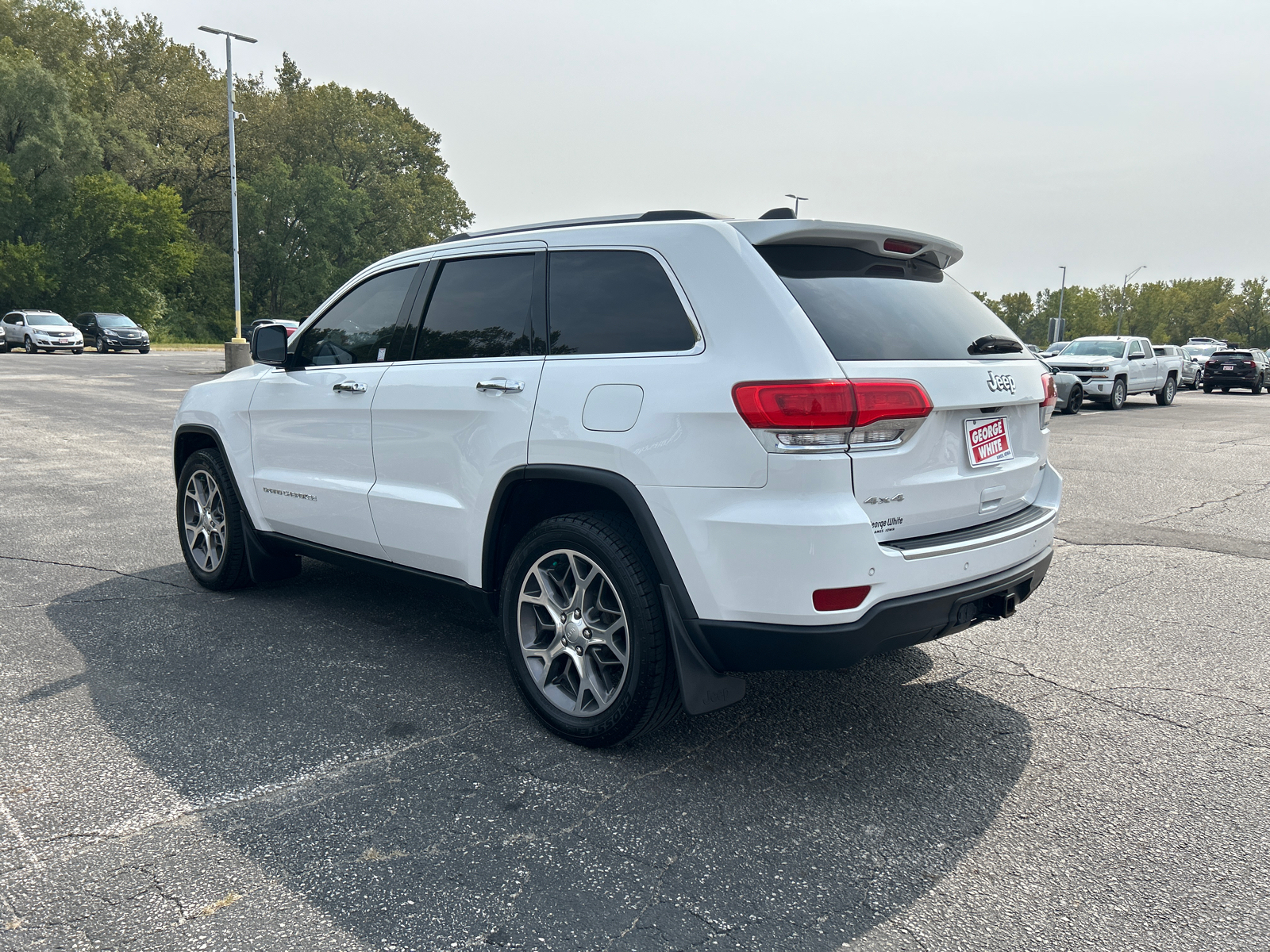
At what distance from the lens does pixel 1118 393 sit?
78.1 ft

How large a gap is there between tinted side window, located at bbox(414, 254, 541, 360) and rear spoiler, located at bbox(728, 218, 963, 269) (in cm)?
99

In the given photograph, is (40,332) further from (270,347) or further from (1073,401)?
(270,347)

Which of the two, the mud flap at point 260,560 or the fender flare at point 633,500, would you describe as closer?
the fender flare at point 633,500

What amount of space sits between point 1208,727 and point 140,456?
10.9m

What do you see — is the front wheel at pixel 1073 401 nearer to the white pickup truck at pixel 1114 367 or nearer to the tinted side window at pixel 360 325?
the white pickup truck at pixel 1114 367

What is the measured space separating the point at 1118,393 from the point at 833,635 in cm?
2385

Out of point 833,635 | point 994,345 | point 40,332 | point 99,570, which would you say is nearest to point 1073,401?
point 994,345

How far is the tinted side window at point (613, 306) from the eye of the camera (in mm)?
3342

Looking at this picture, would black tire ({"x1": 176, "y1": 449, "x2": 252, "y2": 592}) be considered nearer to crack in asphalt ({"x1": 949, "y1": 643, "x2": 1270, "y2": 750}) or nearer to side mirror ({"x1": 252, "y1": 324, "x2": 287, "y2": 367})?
side mirror ({"x1": 252, "y1": 324, "x2": 287, "y2": 367})

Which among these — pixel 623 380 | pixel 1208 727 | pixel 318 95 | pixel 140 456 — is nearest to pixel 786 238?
pixel 623 380

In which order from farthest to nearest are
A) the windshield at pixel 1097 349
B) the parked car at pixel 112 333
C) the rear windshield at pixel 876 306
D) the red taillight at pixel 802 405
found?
1. the parked car at pixel 112 333
2. the windshield at pixel 1097 349
3. the rear windshield at pixel 876 306
4. the red taillight at pixel 802 405

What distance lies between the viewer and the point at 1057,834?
9.72 ft

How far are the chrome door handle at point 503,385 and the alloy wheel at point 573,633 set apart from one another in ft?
2.14

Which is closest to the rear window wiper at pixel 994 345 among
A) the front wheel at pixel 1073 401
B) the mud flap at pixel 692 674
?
the mud flap at pixel 692 674
